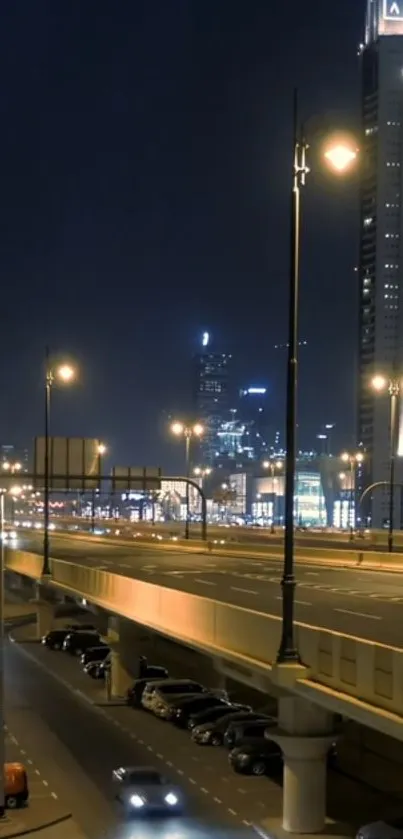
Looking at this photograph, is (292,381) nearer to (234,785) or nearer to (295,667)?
(295,667)

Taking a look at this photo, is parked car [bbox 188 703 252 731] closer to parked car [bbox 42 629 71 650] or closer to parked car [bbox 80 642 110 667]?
parked car [bbox 80 642 110 667]

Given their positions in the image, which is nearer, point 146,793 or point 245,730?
point 146,793

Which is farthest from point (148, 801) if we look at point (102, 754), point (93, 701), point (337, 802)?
point (93, 701)

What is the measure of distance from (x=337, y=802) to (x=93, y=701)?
19.4 meters

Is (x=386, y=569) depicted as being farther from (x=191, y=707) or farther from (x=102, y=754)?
(x=102, y=754)

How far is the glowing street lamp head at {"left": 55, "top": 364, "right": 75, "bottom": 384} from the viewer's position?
168ft

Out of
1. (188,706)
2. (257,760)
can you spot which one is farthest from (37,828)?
(188,706)

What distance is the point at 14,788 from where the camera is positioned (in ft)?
98.4

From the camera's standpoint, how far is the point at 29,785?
33.0 m

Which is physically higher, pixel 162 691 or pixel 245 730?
pixel 245 730

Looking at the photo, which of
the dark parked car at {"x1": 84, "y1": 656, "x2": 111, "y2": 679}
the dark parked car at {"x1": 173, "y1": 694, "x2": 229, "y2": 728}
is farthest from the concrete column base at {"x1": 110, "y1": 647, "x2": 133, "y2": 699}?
the dark parked car at {"x1": 84, "y1": 656, "x2": 111, "y2": 679}

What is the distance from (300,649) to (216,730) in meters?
20.4

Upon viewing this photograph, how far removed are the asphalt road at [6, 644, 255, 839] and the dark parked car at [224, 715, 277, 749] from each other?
2.70 metres

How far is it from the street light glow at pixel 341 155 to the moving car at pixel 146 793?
19.2 m
